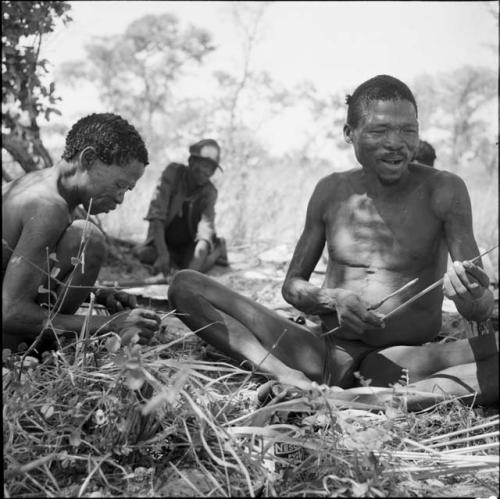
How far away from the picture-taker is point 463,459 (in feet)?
6.14

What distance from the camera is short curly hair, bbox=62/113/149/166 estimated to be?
283 centimetres

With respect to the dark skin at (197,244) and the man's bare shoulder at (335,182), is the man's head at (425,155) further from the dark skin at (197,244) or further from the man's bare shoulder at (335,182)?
the dark skin at (197,244)

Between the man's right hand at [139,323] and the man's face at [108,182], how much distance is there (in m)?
0.49

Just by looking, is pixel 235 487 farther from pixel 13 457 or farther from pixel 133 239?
pixel 133 239

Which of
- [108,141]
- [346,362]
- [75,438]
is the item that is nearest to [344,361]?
[346,362]

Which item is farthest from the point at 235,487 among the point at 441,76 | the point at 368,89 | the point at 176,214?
the point at 441,76

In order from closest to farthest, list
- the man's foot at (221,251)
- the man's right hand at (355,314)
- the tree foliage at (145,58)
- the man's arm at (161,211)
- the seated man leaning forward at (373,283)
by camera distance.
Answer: the man's right hand at (355,314) → the seated man leaning forward at (373,283) → the man's arm at (161,211) → the man's foot at (221,251) → the tree foliage at (145,58)

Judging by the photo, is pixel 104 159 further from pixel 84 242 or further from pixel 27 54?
pixel 27 54

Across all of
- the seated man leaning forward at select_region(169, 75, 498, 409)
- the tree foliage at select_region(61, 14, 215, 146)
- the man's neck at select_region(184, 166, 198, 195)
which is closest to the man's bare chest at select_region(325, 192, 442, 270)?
the seated man leaning forward at select_region(169, 75, 498, 409)

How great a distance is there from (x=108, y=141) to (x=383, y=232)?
1151mm

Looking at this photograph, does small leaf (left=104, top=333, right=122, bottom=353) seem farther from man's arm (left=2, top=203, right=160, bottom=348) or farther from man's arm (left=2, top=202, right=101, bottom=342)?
man's arm (left=2, top=202, right=101, bottom=342)

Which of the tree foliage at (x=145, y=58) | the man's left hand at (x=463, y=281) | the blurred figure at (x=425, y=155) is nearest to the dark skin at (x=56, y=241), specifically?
the man's left hand at (x=463, y=281)

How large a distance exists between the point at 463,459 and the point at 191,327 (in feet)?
4.72

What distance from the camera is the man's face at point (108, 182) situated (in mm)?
2840
